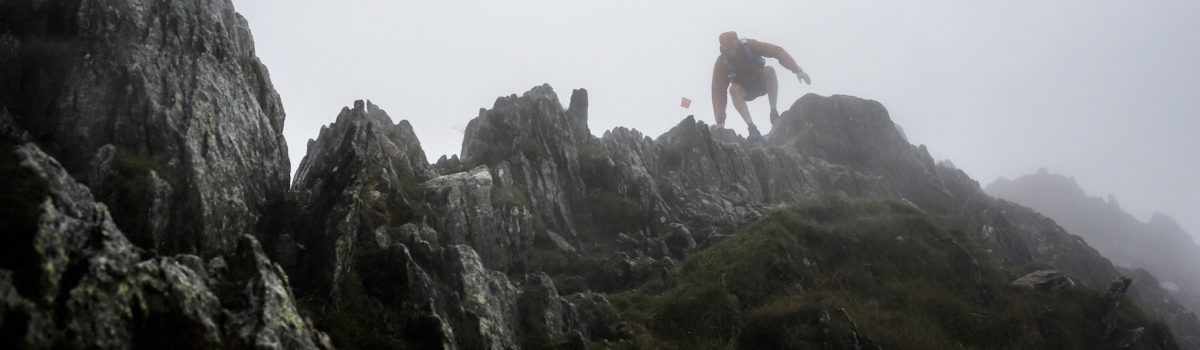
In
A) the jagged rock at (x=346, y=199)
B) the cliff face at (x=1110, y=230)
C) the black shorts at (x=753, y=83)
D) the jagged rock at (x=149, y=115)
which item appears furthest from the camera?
the cliff face at (x=1110, y=230)

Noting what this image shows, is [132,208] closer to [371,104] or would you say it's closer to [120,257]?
[120,257]

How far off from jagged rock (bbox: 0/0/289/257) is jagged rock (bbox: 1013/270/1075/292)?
2486 centimetres

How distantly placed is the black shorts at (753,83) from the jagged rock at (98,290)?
3773 cm

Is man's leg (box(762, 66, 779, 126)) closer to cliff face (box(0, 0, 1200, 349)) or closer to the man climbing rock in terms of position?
the man climbing rock

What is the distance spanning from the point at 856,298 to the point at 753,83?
1075 inches

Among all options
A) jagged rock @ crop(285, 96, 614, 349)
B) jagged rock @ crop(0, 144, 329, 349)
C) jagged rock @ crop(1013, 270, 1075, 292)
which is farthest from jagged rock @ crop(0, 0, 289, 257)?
jagged rock @ crop(1013, 270, 1075, 292)

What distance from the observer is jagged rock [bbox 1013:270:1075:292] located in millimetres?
21516

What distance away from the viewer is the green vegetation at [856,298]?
1694 centimetres

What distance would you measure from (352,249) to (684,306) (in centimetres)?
928

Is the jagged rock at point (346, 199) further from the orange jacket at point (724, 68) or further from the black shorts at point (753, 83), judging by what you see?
the black shorts at point (753, 83)

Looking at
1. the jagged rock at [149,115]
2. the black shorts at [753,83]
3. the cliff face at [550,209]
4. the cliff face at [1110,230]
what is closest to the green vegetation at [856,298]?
the cliff face at [550,209]

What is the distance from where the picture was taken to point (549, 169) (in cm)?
2594

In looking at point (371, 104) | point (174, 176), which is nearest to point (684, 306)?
point (174, 176)

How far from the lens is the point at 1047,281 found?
22219 mm
